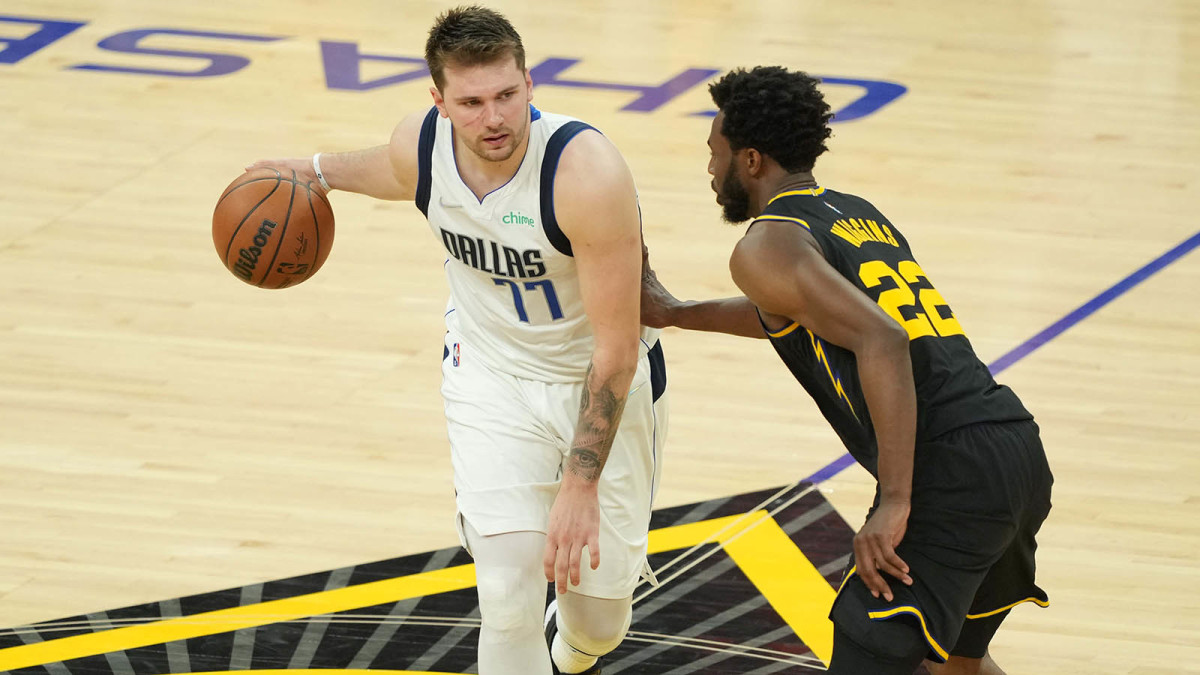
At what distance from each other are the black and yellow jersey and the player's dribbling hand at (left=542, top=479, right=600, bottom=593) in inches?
21.3

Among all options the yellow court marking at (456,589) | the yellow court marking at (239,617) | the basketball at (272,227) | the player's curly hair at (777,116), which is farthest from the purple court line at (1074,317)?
the player's curly hair at (777,116)

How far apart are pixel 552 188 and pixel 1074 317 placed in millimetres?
3514

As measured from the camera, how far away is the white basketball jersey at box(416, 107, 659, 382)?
3.42m

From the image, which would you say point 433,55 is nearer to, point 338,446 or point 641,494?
point 641,494

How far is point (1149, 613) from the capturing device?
4.42 meters

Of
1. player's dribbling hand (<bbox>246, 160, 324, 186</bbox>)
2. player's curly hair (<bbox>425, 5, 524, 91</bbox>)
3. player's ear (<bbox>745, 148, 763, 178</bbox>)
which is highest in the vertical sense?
player's curly hair (<bbox>425, 5, 524, 91</bbox>)

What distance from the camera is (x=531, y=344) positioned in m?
3.64

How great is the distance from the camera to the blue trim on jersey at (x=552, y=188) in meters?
3.38

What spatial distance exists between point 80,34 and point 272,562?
617 centimetres

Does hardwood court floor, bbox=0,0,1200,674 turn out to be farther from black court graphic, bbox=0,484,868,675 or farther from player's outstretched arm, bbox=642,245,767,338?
player's outstretched arm, bbox=642,245,767,338

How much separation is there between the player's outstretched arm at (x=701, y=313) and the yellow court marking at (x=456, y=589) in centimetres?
101

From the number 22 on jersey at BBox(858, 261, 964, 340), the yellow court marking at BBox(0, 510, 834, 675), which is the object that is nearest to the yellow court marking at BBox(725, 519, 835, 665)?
the yellow court marking at BBox(0, 510, 834, 675)

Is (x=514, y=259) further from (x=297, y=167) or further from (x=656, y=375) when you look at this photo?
(x=297, y=167)

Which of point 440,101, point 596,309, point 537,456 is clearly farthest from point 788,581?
point 440,101
